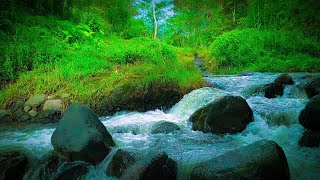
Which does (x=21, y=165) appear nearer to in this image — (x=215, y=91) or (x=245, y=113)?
(x=245, y=113)

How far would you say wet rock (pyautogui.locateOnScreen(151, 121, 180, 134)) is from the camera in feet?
16.5

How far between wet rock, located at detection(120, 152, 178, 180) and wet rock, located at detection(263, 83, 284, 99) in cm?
439

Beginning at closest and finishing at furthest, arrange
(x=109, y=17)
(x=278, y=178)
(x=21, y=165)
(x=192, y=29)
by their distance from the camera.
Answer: (x=278, y=178) → (x=21, y=165) → (x=109, y=17) → (x=192, y=29)

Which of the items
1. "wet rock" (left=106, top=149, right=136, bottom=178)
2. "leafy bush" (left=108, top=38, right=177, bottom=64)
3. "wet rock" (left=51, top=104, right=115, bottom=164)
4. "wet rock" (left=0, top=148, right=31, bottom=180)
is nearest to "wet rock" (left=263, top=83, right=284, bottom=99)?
"leafy bush" (left=108, top=38, right=177, bottom=64)

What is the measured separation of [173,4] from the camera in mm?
20750

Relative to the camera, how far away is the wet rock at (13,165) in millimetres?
3709

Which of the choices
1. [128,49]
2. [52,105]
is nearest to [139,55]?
[128,49]

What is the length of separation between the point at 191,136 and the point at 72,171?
2.07m

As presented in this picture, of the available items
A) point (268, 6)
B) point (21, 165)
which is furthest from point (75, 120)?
point (268, 6)

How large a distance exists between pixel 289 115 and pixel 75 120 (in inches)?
150

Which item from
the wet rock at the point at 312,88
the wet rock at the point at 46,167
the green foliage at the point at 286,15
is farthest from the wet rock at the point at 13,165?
the green foliage at the point at 286,15

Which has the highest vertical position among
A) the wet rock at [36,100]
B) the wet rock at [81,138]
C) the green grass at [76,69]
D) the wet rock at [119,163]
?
the green grass at [76,69]

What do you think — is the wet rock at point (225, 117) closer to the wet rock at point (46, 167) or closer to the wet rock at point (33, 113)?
the wet rock at point (46, 167)

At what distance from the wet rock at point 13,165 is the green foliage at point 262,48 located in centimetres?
1029
